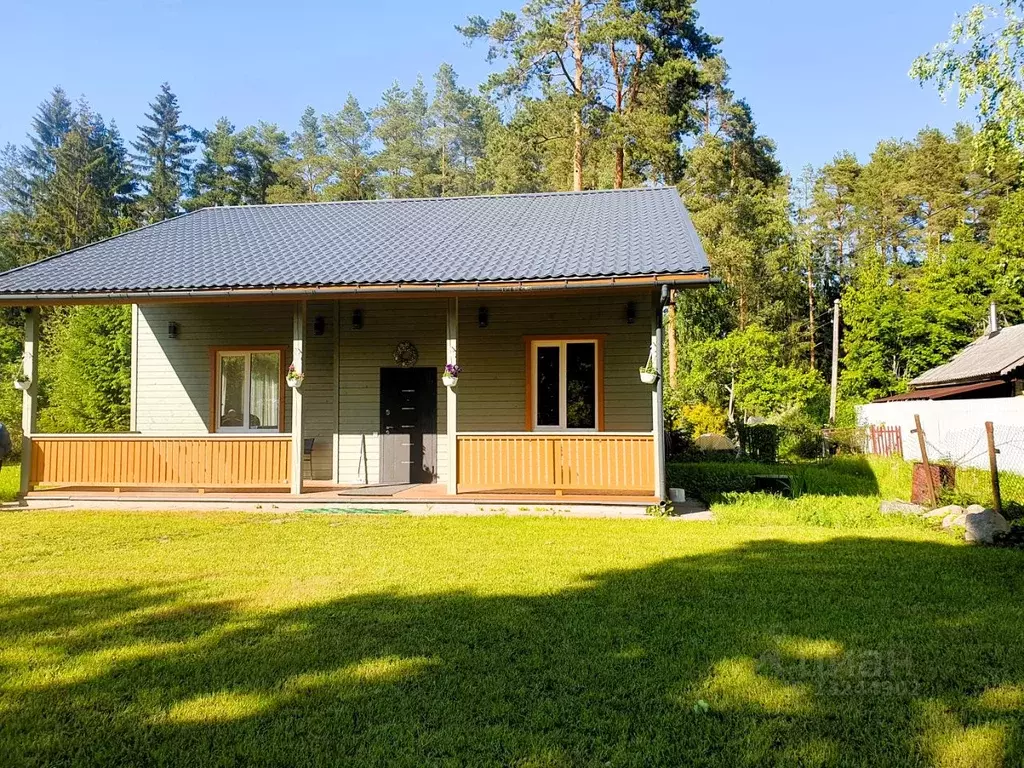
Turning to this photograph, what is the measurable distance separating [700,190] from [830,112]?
15.9ft

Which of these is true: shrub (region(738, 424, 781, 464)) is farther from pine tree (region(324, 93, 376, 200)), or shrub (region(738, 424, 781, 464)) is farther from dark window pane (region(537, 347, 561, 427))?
pine tree (region(324, 93, 376, 200))

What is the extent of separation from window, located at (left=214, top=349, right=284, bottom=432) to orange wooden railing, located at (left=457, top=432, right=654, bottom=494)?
14.0ft

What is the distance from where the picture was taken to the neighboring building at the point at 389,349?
935cm

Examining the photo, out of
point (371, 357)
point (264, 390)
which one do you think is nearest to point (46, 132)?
point (264, 390)

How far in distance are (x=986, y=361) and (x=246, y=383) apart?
18003mm

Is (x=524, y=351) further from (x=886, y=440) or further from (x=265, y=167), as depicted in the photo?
(x=265, y=167)

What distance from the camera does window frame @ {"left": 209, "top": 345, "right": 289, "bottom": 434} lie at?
11.7m

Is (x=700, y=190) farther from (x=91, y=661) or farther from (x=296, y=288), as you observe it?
(x=91, y=661)

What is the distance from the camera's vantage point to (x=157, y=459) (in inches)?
389

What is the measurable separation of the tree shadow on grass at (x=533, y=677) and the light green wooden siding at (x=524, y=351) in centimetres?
579

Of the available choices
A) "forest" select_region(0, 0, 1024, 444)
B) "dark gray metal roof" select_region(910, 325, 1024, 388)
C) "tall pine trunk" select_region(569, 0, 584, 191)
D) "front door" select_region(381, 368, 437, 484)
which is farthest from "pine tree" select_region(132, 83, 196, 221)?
"dark gray metal roof" select_region(910, 325, 1024, 388)

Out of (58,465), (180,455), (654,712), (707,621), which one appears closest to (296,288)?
(180,455)

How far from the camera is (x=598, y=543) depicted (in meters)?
7.07

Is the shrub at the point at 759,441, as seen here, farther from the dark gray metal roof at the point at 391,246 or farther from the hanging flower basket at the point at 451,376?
the hanging flower basket at the point at 451,376
